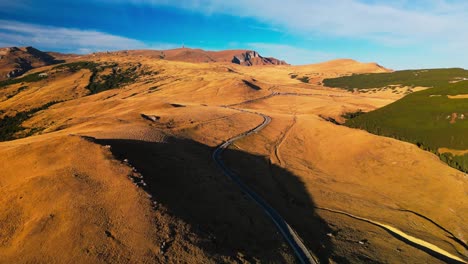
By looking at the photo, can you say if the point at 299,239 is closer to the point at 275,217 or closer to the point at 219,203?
the point at 275,217

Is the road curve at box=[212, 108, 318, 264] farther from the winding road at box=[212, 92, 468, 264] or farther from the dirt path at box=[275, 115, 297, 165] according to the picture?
the dirt path at box=[275, 115, 297, 165]

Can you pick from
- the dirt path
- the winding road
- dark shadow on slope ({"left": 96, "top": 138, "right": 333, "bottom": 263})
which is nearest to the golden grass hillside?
dark shadow on slope ({"left": 96, "top": 138, "right": 333, "bottom": 263})

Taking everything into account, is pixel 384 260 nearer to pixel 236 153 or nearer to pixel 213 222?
pixel 213 222

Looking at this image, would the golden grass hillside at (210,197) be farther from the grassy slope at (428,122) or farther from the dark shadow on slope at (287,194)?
the grassy slope at (428,122)

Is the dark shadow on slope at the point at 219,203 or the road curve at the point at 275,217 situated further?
the road curve at the point at 275,217

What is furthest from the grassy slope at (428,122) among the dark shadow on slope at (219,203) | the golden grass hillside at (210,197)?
the dark shadow on slope at (219,203)

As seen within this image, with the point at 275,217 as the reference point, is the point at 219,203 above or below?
above

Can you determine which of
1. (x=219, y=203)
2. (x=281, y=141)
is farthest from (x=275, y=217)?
(x=281, y=141)

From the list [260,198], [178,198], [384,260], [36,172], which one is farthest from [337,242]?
[36,172]

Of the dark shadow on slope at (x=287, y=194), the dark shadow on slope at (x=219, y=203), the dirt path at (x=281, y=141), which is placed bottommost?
the dirt path at (x=281, y=141)
